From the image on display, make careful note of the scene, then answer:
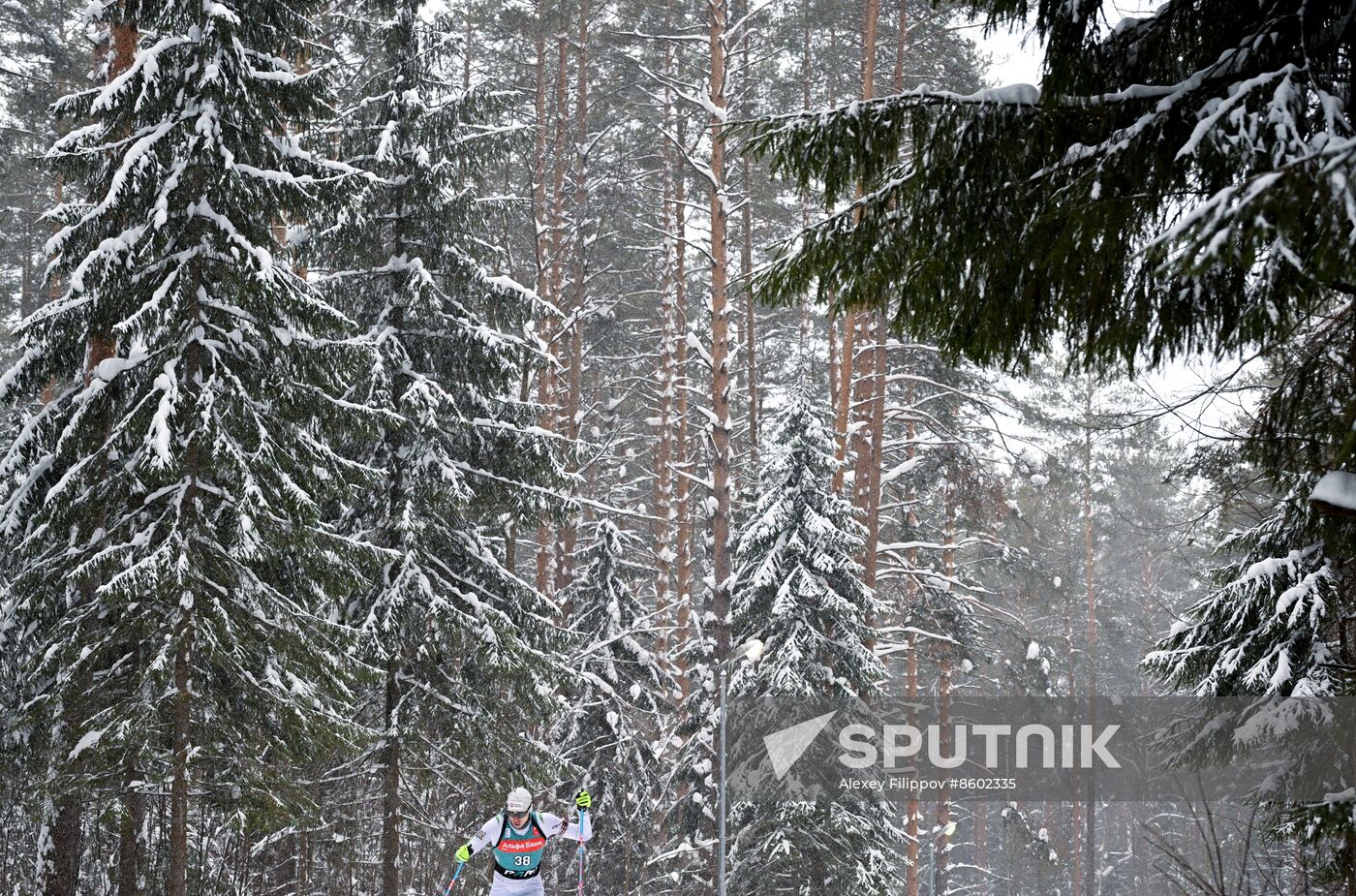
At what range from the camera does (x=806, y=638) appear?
14.8 m

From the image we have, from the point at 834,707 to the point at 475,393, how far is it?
6.51m

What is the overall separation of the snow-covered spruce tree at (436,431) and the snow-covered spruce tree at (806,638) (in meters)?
3.57

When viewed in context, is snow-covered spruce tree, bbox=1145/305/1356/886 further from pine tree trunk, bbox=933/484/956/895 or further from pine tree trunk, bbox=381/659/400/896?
pine tree trunk, bbox=933/484/956/895

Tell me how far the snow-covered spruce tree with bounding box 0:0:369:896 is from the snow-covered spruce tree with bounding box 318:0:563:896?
2049 millimetres

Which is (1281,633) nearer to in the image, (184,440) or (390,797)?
(184,440)

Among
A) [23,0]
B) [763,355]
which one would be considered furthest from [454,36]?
[763,355]

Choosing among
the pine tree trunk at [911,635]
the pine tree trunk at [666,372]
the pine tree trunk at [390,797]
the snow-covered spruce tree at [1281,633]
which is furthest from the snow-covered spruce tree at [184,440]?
the pine tree trunk at [666,372]

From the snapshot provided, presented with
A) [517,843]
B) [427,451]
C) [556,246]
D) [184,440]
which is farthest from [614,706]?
[184,440]

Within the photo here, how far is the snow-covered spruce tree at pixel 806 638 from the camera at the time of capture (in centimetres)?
1455

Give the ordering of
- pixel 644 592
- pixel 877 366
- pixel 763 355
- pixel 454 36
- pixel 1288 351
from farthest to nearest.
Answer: pixel 644 592 < pixel 763 355 < pixel 877 366 < pixel 454 36 < pixel 1288 351

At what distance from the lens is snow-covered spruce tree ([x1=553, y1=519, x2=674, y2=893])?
18000 millimetres

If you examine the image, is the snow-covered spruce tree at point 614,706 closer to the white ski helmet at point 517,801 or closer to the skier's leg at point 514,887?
the skier's leg at point 514,887

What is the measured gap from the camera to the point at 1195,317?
142 inches

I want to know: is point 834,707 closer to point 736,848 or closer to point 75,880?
point 736,848
